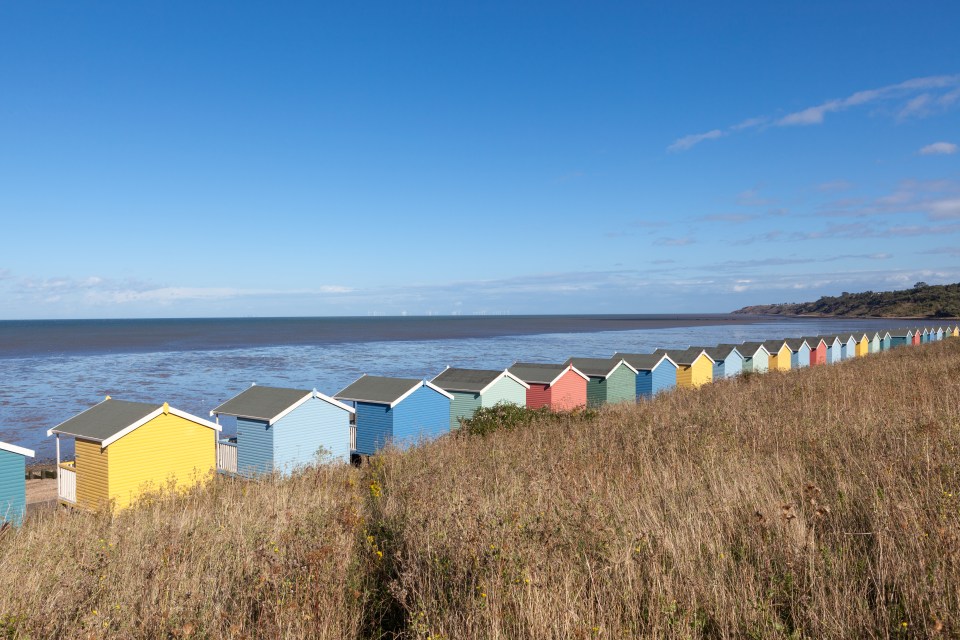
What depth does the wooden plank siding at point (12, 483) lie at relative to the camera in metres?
15.4

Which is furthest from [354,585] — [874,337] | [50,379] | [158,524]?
[50,379]

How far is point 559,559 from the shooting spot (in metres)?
5.21

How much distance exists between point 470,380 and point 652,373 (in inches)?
411

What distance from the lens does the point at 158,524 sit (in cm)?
809

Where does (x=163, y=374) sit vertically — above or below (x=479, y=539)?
below

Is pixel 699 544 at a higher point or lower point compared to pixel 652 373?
higher

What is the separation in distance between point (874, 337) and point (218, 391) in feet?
182

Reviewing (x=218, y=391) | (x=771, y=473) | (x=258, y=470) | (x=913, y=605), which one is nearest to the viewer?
(x=913, y=605)

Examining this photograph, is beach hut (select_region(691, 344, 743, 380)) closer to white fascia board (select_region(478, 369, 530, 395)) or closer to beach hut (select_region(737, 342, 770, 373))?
beach hut (select_region(737, 342, 770, 373))

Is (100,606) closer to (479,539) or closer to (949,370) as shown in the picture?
(479,539)

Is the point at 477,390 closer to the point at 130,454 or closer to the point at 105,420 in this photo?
the point at 130,454

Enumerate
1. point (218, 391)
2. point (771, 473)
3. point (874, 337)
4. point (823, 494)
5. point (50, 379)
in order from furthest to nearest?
point (50, 379) → point (874, 337) → point (218, 391) → point (771, 473) → point (823, 494)

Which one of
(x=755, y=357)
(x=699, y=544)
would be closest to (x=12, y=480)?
(x=699, y=544)

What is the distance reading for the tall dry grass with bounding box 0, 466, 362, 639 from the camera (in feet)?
15.1
